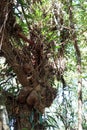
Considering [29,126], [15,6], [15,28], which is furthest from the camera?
→ [29,126]

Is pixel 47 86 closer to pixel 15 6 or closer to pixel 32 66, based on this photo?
pixel 32 66

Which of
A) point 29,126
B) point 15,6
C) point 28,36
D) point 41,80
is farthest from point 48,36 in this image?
point 29,126

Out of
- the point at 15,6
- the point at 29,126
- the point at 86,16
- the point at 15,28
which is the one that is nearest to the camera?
the point at 15,6

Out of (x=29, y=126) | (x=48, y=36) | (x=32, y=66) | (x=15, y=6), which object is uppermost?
(x=15, y=6)

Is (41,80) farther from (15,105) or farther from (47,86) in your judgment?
(15,105)

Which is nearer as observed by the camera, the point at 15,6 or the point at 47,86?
the point at 15,6

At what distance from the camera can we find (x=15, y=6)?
319cm

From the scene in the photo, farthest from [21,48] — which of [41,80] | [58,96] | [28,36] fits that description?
[58,96]

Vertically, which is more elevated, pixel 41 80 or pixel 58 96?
pixel 41 80

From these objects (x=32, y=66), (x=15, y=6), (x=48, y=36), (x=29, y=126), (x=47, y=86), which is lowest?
(x=29, y=126)

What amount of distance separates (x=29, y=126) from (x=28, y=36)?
3.42 feet

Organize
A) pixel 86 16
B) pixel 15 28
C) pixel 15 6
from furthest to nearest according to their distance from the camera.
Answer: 1. pixel 86 16
2. pixel 15 28
3. pixel 15 6

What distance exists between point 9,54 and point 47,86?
694 millimetres

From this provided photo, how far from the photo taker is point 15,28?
3.41 m
